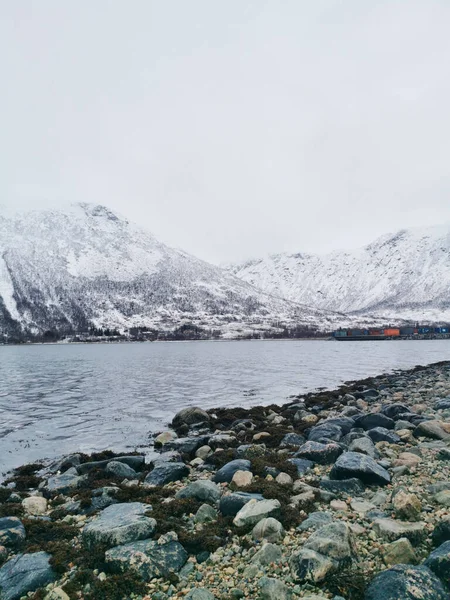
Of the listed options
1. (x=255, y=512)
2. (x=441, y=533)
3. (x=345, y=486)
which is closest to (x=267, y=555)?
(x=255, y=512)

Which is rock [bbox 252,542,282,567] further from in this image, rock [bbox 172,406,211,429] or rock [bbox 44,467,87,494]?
rock [bbox 172,406,211,429]

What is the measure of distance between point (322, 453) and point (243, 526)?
6.09 m

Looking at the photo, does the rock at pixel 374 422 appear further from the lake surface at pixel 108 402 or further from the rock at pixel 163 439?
the lake surface at pixel 108 402

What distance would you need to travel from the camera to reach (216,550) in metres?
8.51

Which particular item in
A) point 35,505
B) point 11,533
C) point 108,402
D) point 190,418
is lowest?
point 108,402

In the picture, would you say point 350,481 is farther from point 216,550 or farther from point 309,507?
point 216,550

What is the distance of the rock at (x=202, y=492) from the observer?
11414mm

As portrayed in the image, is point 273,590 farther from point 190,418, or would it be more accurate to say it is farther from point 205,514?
point 190,418

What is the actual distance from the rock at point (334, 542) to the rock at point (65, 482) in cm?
930

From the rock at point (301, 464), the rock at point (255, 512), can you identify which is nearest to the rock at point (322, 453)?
the rock at point (301, 464)

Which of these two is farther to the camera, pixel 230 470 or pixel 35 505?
pixel 230 470

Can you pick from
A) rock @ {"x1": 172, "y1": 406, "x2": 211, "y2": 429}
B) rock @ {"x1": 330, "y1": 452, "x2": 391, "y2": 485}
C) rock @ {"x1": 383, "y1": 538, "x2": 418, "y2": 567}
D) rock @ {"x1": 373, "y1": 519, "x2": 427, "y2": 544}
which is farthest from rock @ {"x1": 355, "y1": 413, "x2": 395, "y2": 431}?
rock @ {"x1": 383, "y1": 538, "x2": 418, "y2": 567}

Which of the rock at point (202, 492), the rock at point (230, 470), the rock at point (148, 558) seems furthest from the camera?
the rock at point (230, 470)

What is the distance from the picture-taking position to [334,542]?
24.7 feet
